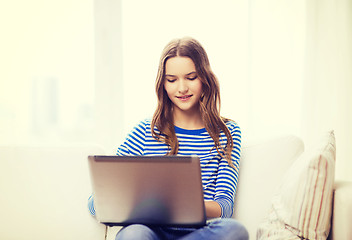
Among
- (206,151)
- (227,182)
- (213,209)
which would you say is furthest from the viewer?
(206,151)

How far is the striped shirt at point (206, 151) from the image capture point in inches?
58.4

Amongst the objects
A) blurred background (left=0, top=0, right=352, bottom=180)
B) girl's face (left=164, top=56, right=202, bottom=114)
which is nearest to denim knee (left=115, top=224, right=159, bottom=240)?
girl's face (left=164, top=56, right=202, bottom=114)

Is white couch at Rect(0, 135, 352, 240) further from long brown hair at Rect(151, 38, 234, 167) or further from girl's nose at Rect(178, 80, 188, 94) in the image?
girl's nose at Rect(178, 80, 188, 94)

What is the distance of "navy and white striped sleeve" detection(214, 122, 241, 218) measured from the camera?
1.41 meters

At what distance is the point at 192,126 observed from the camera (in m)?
1.66

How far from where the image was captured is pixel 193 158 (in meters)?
1.04

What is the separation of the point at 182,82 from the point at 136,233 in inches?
26.2
